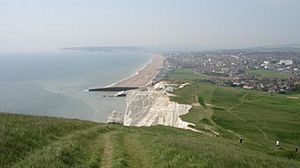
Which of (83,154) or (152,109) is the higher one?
(83,154)

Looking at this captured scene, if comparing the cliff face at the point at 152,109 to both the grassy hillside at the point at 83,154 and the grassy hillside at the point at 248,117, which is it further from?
the grassy hillside at the point at 83,154

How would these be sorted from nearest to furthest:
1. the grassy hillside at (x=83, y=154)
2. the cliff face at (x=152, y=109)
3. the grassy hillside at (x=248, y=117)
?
the grassy hillside at (x=83, y=154), the grassy hillside at (x=248, y=117), the cliff face at (x=152, y=109)

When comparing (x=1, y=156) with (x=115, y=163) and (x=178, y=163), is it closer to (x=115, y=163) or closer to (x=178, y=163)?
(x=115, y=163)

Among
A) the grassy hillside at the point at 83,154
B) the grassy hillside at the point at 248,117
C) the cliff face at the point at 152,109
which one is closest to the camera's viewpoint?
the grassy hillside at the point at 83,154

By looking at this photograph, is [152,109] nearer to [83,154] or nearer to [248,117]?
[248,117]

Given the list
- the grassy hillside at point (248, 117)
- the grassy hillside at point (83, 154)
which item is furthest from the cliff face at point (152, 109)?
the grassy hillside at point (83, 154)

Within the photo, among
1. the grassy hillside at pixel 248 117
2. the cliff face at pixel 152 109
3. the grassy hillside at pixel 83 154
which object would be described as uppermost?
the grassy hillside at pixel 83 154

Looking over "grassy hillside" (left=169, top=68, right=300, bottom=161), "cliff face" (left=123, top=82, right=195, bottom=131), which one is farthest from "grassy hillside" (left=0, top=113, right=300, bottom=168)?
"cliff face" (left=123, top=82, right=195, bottom=131)

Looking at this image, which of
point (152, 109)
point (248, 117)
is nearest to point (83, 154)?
point (248, 117)

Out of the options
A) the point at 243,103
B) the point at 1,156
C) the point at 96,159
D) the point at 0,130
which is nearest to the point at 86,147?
the point at 96,159
